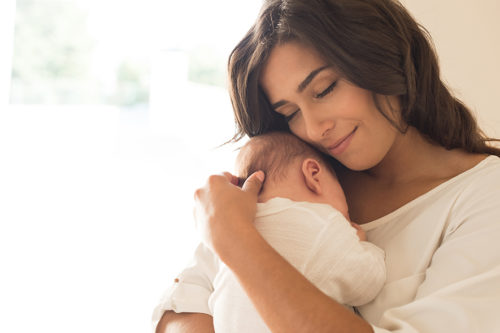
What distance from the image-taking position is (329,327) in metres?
0.86

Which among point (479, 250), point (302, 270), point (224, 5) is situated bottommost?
point (302, 270)

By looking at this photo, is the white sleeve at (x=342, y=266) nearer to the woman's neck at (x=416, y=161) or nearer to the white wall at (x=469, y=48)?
the woman's neck at (x=416, y=161)

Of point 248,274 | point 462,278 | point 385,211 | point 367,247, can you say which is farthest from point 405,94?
point 248,274

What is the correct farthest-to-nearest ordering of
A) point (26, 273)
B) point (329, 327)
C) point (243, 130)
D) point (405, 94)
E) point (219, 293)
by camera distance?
point (26, 273)
point (243, 130)
point (405, 94)
point (219, 293)
point (329, 327)

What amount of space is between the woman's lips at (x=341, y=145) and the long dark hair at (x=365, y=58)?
0.12 meters

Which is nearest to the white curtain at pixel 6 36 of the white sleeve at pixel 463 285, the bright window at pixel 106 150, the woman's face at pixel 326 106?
the bright window at pixel 106 150

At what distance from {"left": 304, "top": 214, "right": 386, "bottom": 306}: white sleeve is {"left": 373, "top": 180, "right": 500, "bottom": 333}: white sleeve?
0.10 meters

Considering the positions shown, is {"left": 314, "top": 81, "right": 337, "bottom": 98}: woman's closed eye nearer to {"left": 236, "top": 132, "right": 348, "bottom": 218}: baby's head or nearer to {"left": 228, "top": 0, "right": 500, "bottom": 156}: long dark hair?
{"left": 228, "top": 0, "right": 500, "bottom": 156}: long dark hair

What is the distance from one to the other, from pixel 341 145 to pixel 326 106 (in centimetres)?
13

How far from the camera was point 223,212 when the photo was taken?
39.8 inches

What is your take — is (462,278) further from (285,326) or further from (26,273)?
(26,273)

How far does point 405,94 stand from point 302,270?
634mm

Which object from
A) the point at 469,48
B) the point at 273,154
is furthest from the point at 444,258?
the point at 469,48

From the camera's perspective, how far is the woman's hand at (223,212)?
38.1 inches
